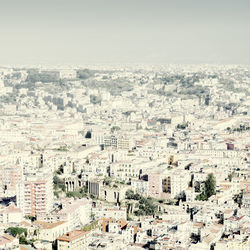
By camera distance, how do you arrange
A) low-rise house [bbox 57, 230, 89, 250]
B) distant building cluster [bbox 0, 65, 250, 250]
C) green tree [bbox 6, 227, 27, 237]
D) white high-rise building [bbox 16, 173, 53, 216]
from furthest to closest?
white high-rise building [bbox 16, 173, 53, 216]
distant building cluster [bbox 0, 65, 250, 250]
green tree [bbox 6, 227, 27, 237]
low-rise house [bbox 57, 230, 89, 250]

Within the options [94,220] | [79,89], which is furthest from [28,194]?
[79,89]

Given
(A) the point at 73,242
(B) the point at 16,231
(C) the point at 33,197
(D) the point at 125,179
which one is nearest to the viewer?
(A) the point at 73,242

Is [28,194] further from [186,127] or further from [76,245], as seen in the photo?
[186,127]

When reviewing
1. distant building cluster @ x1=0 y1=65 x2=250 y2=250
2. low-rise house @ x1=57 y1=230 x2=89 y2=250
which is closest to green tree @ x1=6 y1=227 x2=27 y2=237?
distant building cluster @ x1=0 y1=65 x2=250 y2=250

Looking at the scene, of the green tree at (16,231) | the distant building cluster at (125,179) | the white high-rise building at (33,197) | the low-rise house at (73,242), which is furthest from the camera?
the white high-rise building at (33,197)

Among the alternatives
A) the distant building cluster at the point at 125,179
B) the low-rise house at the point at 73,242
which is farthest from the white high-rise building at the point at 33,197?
the low-rise house at the point at 73,242

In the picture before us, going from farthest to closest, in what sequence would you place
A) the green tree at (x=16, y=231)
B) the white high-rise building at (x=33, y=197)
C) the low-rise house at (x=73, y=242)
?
the white high-rise building at (x=33, y=197) < the green tree at (x=16, y=231) < the low-rise house at (x=73, y=242)

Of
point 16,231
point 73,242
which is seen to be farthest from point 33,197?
point 73,242

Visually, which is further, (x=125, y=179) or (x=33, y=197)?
(x=125, y=179)

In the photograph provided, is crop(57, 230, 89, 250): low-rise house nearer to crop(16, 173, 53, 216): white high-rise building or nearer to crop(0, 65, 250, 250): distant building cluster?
crop(0, 65, 250, 250): distant building cluster

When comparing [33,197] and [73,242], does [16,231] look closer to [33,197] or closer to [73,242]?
[73,242]

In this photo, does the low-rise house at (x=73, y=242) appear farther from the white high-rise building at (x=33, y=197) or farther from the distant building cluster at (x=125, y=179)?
the white high-rise building at (x=33, y=197)
